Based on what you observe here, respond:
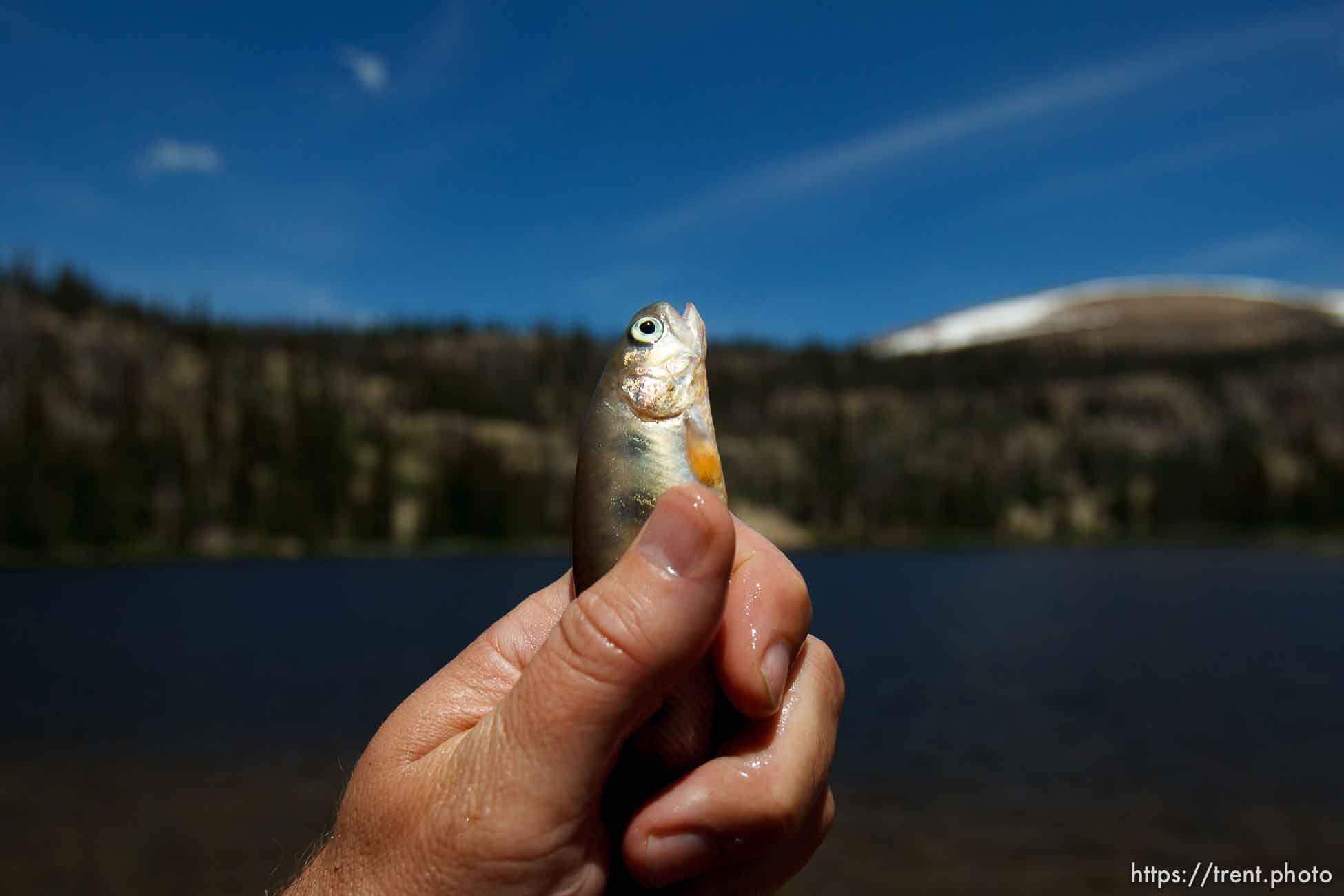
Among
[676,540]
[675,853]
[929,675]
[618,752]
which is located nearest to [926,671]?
[929,675]

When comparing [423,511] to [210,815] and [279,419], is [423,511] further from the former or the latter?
[210,815]

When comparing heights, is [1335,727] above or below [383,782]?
below

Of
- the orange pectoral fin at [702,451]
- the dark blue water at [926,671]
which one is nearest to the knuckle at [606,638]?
the orange pectoral fin at [702,451]

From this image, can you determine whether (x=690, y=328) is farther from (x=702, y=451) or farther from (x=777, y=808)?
(x=777, y=808)

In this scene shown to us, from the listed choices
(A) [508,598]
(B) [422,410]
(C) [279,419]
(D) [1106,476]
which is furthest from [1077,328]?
(A) [508,598]

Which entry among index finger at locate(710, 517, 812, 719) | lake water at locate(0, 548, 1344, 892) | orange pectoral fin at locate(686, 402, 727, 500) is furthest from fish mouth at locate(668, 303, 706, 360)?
lake water at locate(0, 548, 1344, 892)

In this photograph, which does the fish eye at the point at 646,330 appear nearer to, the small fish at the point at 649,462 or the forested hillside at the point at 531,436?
the small fish at the point at 649,462

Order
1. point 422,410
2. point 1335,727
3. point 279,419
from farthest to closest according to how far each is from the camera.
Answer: point 422,410 → point 279,419 → point 1335,727
